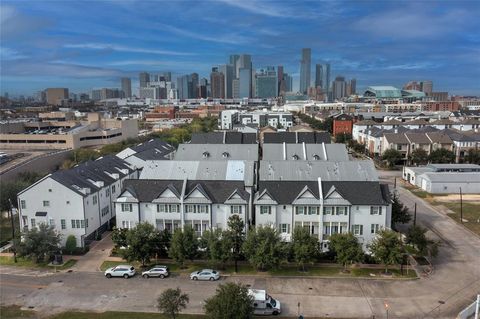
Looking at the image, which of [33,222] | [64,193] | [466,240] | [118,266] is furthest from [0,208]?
[466,240]

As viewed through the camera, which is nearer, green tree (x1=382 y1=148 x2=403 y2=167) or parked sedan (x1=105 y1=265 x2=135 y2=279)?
parked sedan (x1=105 y1=265 x2=135 y2=279)

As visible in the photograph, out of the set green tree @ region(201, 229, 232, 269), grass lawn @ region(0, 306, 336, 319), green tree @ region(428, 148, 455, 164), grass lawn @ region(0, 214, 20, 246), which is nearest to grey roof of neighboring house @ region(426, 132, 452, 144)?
green tree @ region(428, 148, 455, 164)

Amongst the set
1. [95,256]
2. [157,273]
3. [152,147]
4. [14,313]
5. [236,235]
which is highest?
[152,147]

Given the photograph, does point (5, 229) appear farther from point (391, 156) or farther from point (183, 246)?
point (391, 156)

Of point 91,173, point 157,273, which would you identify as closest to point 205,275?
point 157,273

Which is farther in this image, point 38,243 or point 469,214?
point 469,214

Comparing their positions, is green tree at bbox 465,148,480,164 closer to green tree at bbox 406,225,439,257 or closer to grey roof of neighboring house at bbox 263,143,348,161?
grey roof of neighboring house at bbox 263,143,348,161
